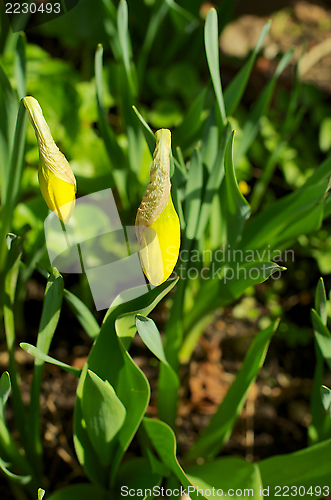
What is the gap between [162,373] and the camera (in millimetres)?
747

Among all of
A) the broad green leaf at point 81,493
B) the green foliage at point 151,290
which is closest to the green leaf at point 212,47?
the green foliage at point 151,290

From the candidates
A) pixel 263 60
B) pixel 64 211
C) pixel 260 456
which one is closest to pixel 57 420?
pixel 260 456

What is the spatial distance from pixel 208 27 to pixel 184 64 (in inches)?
32.9

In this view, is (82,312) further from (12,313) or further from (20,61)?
(20,61)

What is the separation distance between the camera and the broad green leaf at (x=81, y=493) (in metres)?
0.74

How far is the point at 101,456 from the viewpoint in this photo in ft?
2.31

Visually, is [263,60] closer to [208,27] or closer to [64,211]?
[208,27]

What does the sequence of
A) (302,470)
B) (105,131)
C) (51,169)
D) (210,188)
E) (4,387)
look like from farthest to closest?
(105,131) → (210,188) → (302,470) → (4,387) → (51,169)

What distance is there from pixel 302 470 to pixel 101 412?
378mm

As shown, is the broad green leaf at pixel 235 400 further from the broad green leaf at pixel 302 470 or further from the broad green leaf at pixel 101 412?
the broad green leaf at pixel 101 412

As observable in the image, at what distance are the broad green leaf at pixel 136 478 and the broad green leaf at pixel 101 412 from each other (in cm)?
10

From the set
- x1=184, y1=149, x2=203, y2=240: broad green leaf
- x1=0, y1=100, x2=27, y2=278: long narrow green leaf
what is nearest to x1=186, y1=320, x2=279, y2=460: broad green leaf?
x1=184, y1=149, x2=203, y2=240: broad green leaf

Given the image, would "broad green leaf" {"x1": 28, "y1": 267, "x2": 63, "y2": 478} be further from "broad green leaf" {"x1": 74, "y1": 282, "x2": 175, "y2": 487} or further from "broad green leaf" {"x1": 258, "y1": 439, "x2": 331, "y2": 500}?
"broad green leaf" {"x1": 258, "y1": 439, "x2": 331, "y2": 500}

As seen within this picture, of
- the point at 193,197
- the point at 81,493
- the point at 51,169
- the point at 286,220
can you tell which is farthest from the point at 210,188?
the point at 81,493
